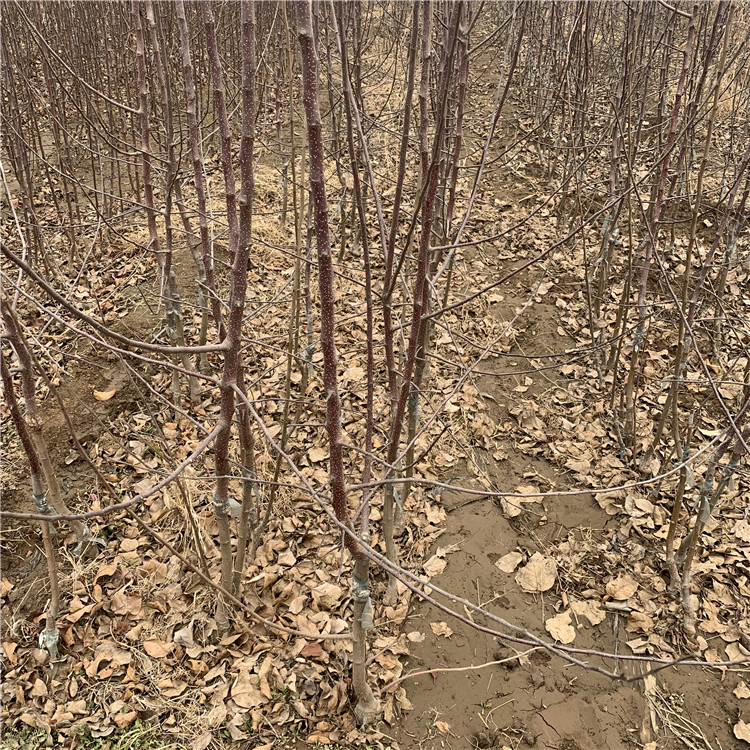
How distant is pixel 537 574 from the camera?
8.43 feet

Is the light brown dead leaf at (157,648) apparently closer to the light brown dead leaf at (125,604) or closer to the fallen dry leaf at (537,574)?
the light brown dead leaf at (125,604)

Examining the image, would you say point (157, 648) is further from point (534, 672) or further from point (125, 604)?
point (534, 672)

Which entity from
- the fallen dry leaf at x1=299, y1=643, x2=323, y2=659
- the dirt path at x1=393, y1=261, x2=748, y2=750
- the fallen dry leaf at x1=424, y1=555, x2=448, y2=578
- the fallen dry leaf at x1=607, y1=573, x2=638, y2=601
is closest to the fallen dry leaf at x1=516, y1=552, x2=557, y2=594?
the dirt path at x1=393, y1=261, x2=748, y2=750

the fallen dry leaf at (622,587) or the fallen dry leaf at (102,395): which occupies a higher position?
the fallen dry leaf at (102,395)

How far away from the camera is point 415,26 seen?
1.63 metres

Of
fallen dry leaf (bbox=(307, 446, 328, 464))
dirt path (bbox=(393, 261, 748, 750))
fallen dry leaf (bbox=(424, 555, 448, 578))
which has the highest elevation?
fallen dry leaf (bbox=(307, 446, 328, 464))

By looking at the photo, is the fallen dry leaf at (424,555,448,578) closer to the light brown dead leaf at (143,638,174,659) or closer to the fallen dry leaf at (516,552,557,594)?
the fallen dry leaf at (516,552,557,594)

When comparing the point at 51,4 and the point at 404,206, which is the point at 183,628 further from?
the point at 51,4

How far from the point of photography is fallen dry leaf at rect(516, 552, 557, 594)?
2.53 meters

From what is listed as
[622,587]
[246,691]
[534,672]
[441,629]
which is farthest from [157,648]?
[622,587]

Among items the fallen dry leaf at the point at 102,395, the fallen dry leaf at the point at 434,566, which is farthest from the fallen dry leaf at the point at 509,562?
the fallen dry leaf at the point at 102,395

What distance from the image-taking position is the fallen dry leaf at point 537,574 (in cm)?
253

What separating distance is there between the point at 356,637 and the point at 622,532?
152 centimetres

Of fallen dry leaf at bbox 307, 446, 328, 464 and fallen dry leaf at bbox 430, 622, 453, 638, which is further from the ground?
fallen dry leaf at bbox 307, 446, 328, 464
